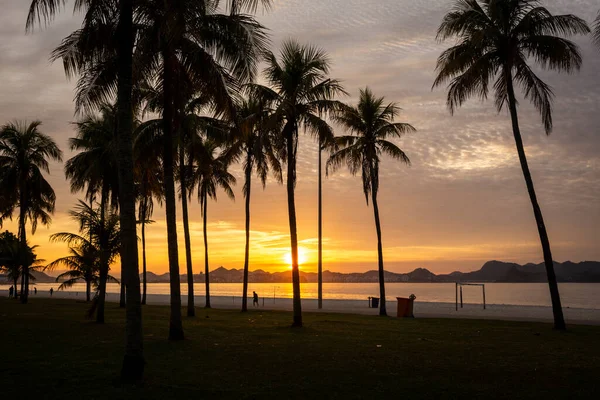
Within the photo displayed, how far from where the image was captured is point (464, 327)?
2192cm

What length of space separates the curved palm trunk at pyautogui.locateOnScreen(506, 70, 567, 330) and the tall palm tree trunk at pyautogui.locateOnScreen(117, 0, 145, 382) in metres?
16.1

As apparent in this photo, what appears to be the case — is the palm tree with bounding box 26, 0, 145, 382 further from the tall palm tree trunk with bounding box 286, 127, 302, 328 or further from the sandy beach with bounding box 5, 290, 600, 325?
the sandy beach with bounding box 5, 290, 600, 325

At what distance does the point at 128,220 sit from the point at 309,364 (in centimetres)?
523

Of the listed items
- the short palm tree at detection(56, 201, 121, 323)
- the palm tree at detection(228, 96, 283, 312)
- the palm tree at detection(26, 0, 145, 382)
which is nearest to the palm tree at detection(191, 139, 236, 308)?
the palm tree at detection(228, 96, 283, 312)

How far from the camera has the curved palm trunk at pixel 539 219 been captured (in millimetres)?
20828

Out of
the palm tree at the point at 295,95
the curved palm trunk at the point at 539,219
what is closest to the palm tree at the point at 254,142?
the palm tree at the point at 295,95

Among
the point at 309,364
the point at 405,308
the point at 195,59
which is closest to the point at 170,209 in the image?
the point at 195,59

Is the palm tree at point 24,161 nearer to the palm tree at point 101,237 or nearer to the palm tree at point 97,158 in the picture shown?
the palm tree at point 97,158

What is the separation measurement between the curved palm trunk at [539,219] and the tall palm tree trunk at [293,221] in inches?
357

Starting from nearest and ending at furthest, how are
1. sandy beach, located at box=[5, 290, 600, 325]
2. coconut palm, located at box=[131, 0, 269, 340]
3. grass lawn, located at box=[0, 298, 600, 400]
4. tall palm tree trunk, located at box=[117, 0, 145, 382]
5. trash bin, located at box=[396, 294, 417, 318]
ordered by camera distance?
grass lawn, located at box=[0, 298, 600, 400], tall palm tree trunk, located at box=[117, 0, 145, 382], coconut palm, located at box=[131, 0, 269, 340], trash bin, located at box=[396, 294, 417, 318], sandy beach, located at box=[5, 290, 600, 325]

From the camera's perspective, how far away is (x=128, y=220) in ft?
35.3

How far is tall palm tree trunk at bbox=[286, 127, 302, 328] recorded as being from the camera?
71.3 feet

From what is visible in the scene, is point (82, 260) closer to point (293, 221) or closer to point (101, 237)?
point (101, 237)

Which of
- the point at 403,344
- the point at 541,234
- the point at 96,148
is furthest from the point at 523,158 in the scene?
the point at 96,148
